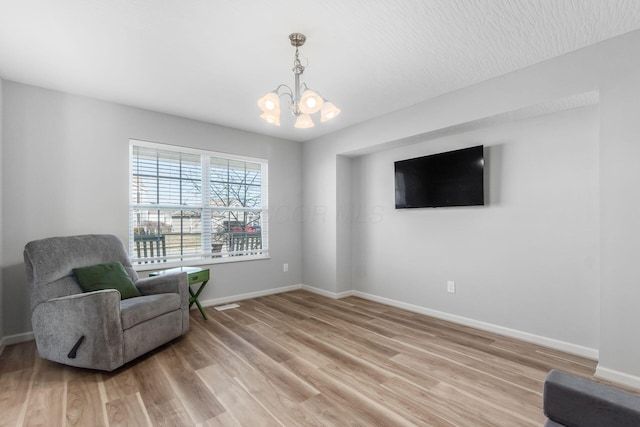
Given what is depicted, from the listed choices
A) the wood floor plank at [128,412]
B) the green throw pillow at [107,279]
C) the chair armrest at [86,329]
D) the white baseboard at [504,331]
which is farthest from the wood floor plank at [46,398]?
the white baseboard at [504,331]

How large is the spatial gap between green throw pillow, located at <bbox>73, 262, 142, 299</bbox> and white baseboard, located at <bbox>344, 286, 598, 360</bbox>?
Answer: 3033mm

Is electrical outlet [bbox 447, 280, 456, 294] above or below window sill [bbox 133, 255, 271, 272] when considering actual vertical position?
below

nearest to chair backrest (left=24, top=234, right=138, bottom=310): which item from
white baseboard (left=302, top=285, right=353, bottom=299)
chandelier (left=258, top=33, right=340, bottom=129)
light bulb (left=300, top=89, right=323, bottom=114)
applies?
chandelier (left=258, top=33, right=340, bottom=129)

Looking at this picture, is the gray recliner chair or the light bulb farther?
the gray recliner chair

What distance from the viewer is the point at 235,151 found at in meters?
4.38

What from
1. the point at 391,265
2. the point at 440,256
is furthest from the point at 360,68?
the point at 391,265

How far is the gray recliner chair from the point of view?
223 cm

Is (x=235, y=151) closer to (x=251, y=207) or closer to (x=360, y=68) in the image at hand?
(x=251, y=207)

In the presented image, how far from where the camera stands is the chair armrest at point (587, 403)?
93 centimetres

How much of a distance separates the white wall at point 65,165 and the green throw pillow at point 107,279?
0.75m

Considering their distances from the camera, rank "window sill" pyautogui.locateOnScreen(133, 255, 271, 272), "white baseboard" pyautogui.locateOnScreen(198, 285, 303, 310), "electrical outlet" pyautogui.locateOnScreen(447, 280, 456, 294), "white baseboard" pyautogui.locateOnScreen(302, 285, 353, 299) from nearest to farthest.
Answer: "electrical outlet" pyautogui.locateOnScreen(447, 280, 456, 294), "window sill" pyautogui.locateOnScreen(133, 255, 271, 272), "white baseboard" pyautogui.locateOnScreen(198, 285, 303, 310), "white baseboard" pyautogui.locateOnScreen(302, 285, 353, 299)

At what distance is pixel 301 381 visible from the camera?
2.18 meters

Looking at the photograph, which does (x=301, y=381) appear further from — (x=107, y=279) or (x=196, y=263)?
(x=196, y=263)

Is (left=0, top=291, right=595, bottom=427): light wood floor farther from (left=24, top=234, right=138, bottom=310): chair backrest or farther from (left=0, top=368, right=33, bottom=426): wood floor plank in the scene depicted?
(left=24, top=234, right=138, bottom=310): chair backrest
